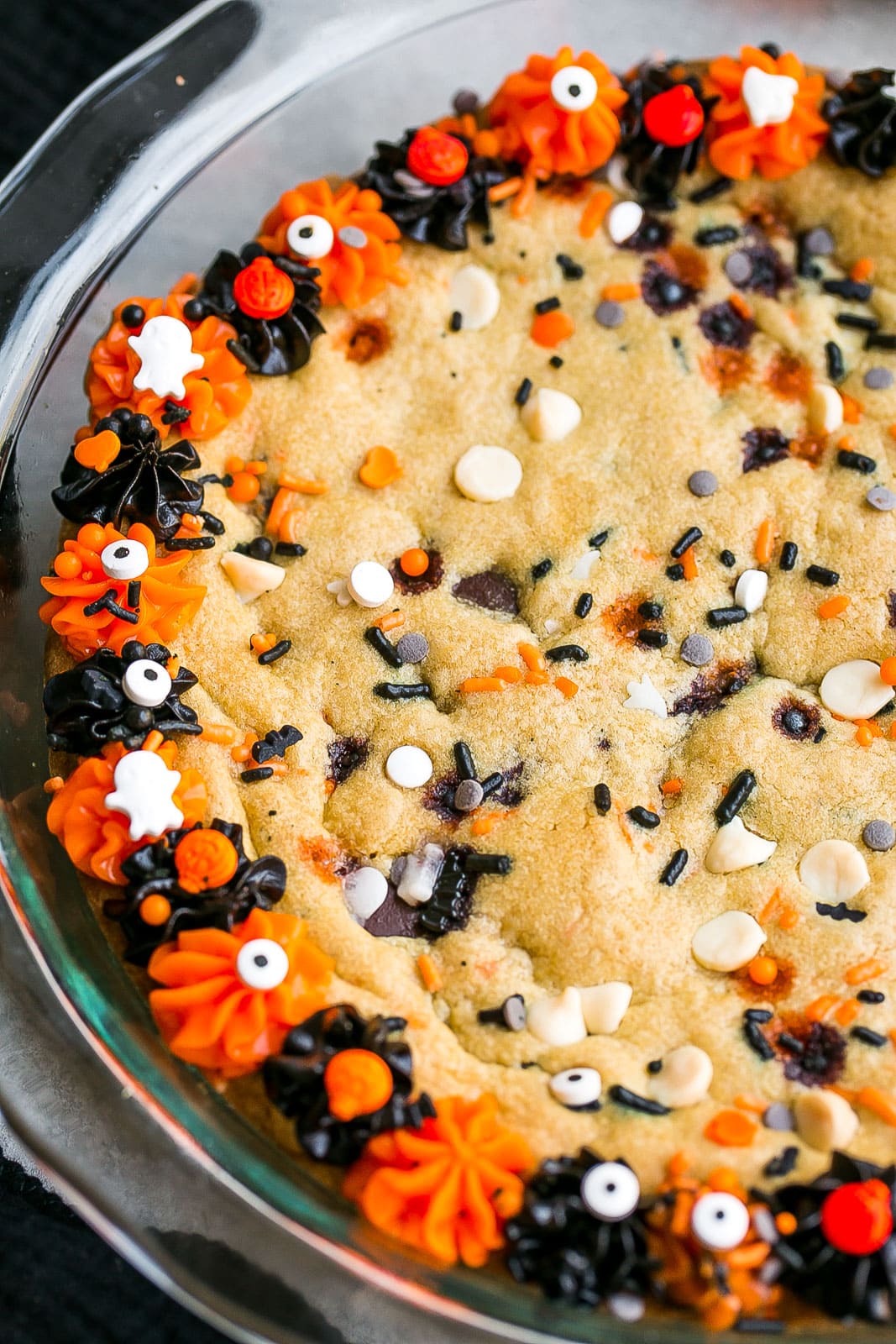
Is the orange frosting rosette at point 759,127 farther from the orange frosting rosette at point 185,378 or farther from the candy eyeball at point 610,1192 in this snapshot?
the candy eyeball at point 610,1192

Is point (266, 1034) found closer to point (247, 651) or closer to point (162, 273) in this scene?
point (247, 651)

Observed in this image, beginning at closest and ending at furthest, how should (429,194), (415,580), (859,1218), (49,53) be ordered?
1. (859,1218)
2. (415,580)
3. (429,194)
4. (49,53)

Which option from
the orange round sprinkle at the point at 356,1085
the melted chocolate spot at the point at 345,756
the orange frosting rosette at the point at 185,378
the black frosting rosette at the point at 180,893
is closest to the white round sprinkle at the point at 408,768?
the melted chocolate spot at the point at 345,756

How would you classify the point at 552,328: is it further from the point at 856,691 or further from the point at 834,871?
the point at 834,871

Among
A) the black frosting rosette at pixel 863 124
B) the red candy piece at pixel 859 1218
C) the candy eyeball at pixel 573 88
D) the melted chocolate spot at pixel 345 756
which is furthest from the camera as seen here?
the black frosting rosette at pixel 863 124

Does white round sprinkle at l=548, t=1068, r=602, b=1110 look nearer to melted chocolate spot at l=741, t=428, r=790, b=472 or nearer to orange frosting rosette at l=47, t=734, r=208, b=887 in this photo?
orange frosting rosette at l=47, t=734, r=208, b=887

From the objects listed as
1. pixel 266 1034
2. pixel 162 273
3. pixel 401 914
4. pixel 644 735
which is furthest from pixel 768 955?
pixel 162 273

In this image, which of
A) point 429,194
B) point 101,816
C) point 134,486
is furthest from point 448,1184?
point 429,194
